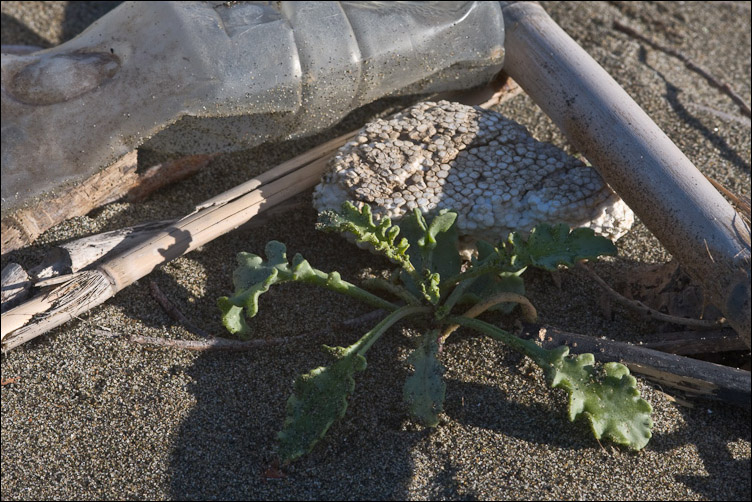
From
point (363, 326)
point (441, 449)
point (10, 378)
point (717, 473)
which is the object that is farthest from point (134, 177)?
point (717, 473)

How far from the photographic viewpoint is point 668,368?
2.27m

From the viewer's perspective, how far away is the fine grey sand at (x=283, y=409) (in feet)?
6.80

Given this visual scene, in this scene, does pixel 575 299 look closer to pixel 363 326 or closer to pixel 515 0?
pixel 363 326

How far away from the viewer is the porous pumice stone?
2541 mm

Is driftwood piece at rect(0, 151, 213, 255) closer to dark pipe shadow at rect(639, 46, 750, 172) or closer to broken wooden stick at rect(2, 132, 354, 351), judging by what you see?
broken wooden stick at rect(2, 132, 354, 351)

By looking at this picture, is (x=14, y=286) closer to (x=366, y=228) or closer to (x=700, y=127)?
(x=366, y=228)

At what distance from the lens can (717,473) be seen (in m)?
2.14

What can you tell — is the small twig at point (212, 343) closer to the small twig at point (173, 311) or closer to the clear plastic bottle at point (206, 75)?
the small twig at point (173, 311)

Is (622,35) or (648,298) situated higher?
(622,35)

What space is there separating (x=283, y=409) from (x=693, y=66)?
260 cm

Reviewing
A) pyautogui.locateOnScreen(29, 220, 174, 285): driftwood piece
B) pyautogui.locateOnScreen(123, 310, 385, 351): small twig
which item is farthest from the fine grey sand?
pyautogui.locateOnScreen(29, 220, 174, 285): driftwood piece

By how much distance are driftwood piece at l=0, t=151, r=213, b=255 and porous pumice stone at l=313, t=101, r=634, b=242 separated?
634 mm

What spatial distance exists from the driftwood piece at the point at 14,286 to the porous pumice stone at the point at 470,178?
101cm

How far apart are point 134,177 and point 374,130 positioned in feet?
3.09
